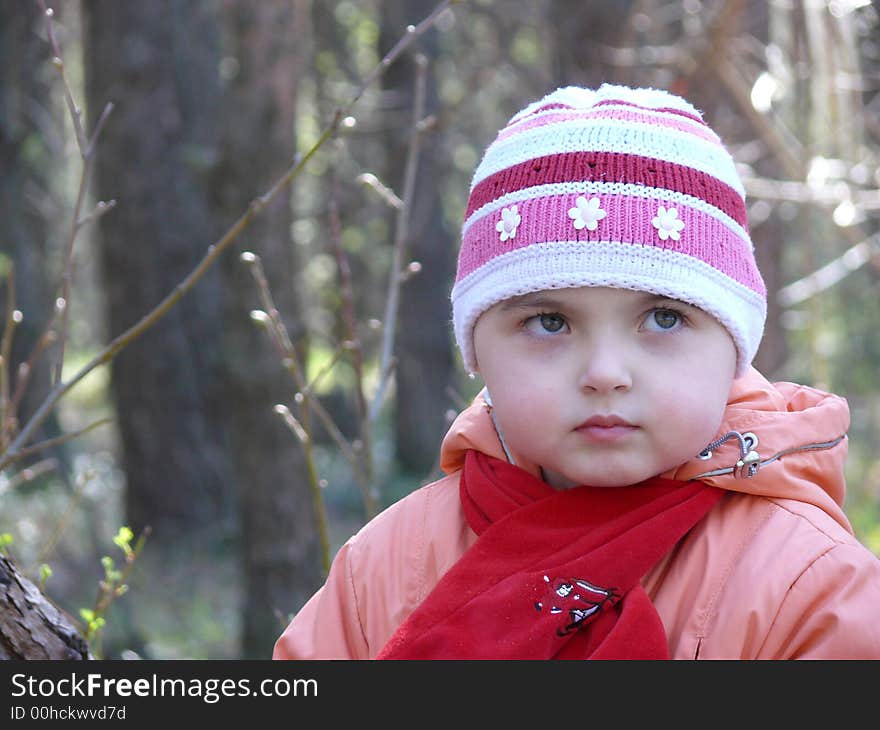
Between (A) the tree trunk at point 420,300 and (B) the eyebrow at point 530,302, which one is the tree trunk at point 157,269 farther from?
(B) the eyebrow at point 530,302

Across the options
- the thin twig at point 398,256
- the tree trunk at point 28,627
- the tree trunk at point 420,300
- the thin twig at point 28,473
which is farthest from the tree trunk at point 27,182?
the tree trunk at point 28,627

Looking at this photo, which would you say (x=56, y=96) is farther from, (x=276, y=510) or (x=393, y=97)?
(x=276, y=510)

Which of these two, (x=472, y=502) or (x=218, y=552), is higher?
(x=218, y=552)

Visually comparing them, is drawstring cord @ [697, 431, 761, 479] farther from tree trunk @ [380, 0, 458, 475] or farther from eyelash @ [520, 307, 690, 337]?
tree trunk @ [380, 0, 458, 475]

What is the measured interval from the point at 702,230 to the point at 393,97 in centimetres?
947

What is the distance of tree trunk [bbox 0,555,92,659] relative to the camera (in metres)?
2.09

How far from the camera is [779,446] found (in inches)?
74.4

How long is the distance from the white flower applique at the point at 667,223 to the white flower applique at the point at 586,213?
86mm

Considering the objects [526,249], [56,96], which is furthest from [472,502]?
[56,96]

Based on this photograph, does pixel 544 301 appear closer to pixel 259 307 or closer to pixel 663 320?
pixel 663 320

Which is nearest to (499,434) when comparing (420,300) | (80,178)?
(80,178)

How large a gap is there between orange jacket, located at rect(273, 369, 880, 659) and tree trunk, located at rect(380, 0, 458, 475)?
8.82m

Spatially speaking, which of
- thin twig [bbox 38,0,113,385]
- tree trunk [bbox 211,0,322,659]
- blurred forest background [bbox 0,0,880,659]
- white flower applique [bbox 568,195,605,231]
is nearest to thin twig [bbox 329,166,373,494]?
blurred forest background [bbox 0,0,880,659]

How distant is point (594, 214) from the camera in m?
1.85
